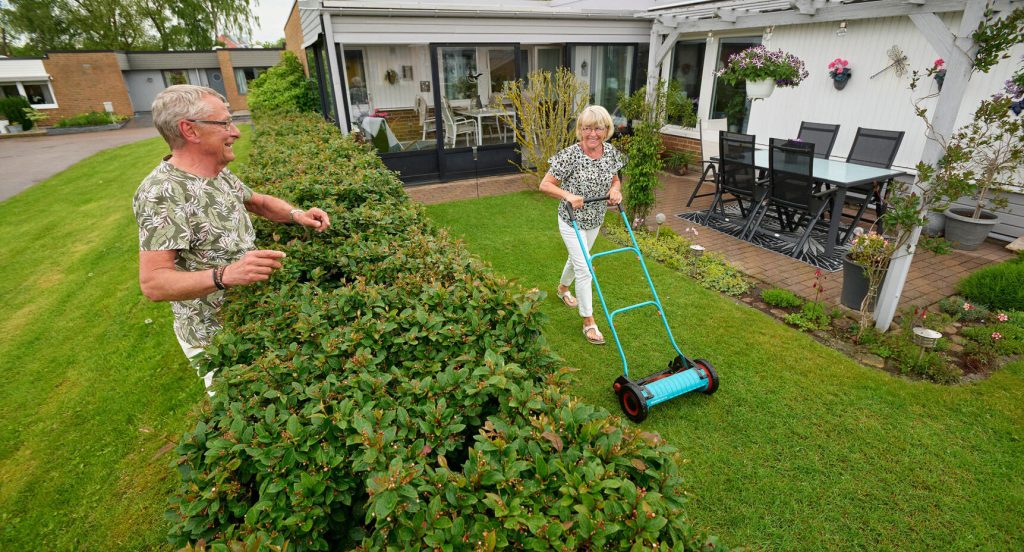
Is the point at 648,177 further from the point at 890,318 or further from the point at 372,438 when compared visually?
the point at 372,438

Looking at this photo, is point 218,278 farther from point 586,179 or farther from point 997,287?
point 997,287

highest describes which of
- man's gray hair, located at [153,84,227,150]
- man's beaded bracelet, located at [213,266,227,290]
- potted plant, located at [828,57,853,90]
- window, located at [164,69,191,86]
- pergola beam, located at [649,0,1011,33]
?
window, located at [164,69,191,86]

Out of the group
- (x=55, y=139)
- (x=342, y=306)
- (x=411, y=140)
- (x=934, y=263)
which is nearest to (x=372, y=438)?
(x=342, y=306)

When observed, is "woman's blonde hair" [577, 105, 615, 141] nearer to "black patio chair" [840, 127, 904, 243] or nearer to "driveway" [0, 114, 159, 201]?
"black patio chair" [840, 127, 904, 243]

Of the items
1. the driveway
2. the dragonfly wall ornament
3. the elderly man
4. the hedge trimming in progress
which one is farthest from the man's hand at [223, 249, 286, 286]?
the driveway

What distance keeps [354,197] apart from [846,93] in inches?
321

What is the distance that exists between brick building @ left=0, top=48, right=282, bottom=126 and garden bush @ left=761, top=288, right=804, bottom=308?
27.5m

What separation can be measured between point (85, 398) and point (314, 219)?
283cm

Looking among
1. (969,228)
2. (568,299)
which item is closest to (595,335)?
Answer: (568,299)

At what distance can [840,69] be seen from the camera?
773 centimetres

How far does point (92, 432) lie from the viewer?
11.5ft

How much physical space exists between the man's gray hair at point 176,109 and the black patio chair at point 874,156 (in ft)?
23.1

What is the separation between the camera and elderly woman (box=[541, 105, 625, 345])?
3906 mm

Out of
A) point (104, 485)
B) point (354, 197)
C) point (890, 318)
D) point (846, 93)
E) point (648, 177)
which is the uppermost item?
point (846, 93)
